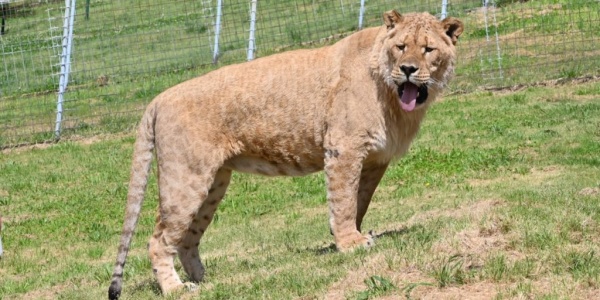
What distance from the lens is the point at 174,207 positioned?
334 inches

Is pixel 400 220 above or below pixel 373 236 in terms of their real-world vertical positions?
below

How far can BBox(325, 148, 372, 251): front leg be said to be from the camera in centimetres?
822

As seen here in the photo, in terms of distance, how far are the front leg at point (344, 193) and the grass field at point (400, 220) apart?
0.25 m

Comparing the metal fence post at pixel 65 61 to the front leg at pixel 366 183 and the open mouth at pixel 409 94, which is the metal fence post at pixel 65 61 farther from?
the open mouth at pixel 409 94

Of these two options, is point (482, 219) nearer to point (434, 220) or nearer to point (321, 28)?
point (434, 220)

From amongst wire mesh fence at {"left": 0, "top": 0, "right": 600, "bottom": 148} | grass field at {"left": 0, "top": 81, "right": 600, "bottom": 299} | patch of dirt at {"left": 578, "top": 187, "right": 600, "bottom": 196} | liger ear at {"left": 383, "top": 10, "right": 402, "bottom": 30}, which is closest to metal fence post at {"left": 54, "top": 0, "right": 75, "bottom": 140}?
wire mesh fence at {"left": 0, "top": 0, "right": 600, "bottom": 148}

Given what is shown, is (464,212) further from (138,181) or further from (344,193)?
(138,181)

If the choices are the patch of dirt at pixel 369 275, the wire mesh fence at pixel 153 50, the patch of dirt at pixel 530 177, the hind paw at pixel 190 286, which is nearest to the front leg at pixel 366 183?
the hind paw at pixel 190 286

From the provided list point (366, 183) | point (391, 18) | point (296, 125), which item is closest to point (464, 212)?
point (366, 183)

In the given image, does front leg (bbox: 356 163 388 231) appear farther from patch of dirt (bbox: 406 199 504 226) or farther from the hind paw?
the hind paw

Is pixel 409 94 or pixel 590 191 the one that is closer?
pixel 409 94

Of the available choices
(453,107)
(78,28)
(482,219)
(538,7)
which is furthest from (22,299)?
(538,7)

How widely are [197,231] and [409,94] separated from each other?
2237 millimetres

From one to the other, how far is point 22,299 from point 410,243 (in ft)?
13.5
